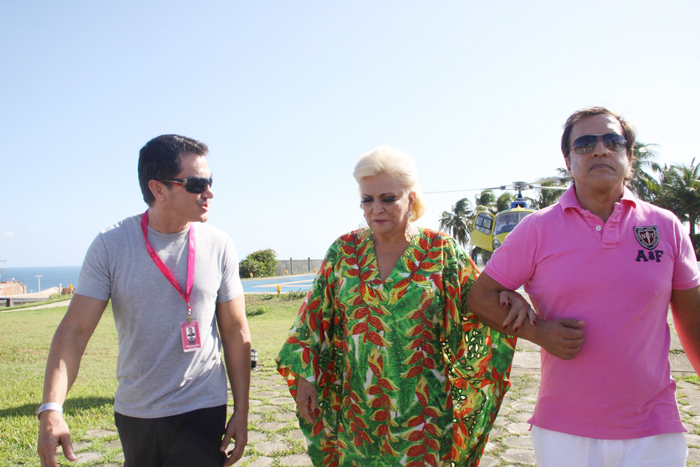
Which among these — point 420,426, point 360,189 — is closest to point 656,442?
point 420,426

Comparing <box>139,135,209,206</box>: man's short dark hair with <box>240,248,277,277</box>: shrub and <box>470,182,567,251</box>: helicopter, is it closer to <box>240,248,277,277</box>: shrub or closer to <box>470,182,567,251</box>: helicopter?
<box>470,182,567,251</box>: helicopter

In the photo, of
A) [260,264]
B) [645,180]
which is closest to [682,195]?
[645,180]

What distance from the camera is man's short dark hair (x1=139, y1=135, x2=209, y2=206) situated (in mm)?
2520

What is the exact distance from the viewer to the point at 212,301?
8.39 ft

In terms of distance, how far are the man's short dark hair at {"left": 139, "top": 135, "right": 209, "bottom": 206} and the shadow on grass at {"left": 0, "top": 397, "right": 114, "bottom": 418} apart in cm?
437

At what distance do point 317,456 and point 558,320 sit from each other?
1470 millimetres

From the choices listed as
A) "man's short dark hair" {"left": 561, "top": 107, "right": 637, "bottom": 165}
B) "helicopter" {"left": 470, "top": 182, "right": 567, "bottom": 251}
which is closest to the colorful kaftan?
"man's short dark hair" {"left": 561, "top": 107, "right": 637, "bottom": 165}

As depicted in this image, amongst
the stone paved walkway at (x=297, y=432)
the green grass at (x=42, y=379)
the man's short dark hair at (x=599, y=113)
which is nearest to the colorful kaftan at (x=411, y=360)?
the man's short dark hair at (x=599, y=113)

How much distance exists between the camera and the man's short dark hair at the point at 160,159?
2.52m

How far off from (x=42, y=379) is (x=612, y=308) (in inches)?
314

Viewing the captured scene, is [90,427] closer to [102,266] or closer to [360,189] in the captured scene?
[102,266]

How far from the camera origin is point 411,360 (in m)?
2.57

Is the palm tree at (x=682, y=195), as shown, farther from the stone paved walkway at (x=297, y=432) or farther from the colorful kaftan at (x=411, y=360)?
the colorful kaftan at (x=411, y=360)

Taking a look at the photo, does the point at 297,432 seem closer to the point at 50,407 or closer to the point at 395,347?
the point at 395,347
